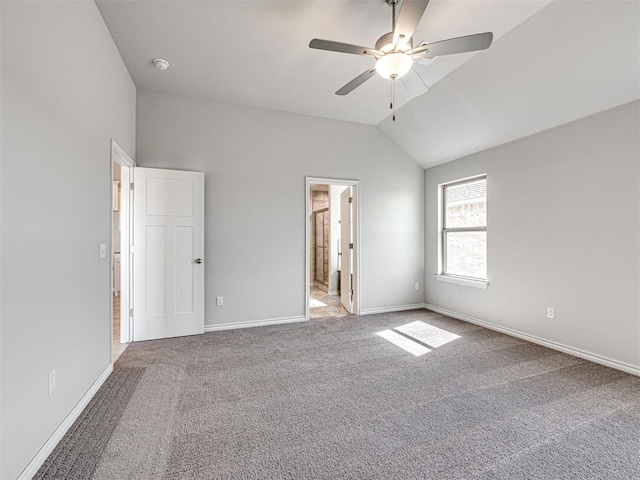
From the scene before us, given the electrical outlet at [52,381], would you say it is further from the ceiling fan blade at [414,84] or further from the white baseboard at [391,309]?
the ceiling fan blade at [414,84]

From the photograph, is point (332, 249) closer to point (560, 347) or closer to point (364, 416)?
point (560, 347)

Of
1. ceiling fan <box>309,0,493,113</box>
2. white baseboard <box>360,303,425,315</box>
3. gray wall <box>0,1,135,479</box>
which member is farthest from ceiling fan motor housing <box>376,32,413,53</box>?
Answer: white baseboard <box>360,303,425,315</box>

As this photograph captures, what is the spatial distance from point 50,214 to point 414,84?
366 cm

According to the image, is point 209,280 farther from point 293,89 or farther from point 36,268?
point 293,89

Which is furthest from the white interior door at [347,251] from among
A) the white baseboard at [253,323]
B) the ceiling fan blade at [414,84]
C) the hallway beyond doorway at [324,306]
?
the ceiling fan blade at [414,84]

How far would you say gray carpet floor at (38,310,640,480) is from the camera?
5.35 ft

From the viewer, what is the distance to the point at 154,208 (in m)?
3.59

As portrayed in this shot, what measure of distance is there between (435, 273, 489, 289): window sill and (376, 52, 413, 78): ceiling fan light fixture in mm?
3172

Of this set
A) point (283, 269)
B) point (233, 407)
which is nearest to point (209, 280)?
point (283, 269)

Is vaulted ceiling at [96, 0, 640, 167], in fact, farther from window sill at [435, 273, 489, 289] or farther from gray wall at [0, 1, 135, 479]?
window sill at [435, 273, 489, 289]

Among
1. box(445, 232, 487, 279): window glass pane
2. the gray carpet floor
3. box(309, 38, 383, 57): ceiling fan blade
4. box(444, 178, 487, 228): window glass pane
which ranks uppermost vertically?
box(309, 38, 383, 57): ceiling fan blade

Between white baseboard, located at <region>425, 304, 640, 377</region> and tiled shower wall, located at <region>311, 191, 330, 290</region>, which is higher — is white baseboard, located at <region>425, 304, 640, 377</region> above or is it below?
below

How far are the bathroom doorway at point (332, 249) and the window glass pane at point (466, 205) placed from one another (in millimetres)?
1515

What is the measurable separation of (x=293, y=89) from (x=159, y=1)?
5.37 feet
